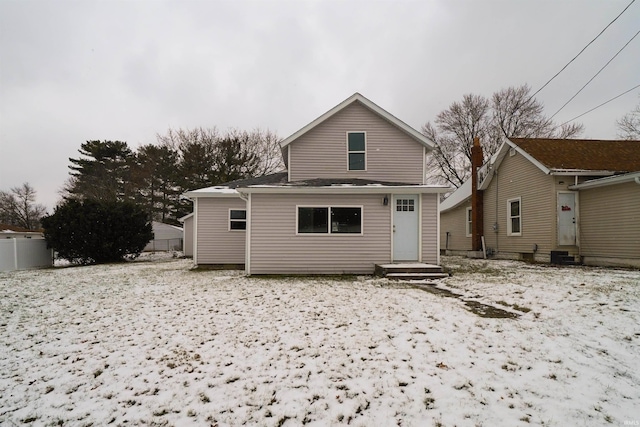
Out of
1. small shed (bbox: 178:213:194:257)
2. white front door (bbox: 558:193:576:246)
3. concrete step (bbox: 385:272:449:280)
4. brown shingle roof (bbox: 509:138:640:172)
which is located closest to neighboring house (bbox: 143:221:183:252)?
small shed (bbox: 178:213:194:257)

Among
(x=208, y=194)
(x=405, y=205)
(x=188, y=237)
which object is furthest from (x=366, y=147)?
(x=188, y=237)

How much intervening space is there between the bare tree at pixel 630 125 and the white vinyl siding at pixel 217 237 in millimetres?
28701

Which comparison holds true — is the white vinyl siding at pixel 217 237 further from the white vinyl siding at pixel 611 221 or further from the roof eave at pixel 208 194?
the white vinyl siding at pixel 611 221

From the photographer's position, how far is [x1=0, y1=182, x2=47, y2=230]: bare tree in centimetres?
4275

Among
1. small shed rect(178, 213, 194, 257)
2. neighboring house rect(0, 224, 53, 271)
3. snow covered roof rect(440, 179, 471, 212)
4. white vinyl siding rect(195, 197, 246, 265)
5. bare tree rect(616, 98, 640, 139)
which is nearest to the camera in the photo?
white vinyl siding rect(195, 197, 246, 265)

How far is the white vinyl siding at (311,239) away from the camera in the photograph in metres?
9.81

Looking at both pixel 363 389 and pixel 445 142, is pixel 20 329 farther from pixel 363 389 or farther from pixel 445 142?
pixel 445 142

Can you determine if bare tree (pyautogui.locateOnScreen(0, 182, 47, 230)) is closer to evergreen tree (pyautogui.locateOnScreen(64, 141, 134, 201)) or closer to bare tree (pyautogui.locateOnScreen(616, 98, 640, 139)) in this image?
evergreen tree (pyautogui.locateOnScreen(64, 141, 134, 201))

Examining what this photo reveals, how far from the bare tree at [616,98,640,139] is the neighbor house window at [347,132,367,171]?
23.4 m

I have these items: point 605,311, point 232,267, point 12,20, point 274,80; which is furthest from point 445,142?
point 12,20

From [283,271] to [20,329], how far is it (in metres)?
6.21

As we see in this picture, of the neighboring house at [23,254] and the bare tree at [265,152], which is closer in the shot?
the neighboring house at [23,254]

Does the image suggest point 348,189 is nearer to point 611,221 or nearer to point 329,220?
point 329,220

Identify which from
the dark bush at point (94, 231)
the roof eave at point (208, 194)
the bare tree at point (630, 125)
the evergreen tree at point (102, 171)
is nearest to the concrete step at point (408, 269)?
the roof eave at point (208, 194)
